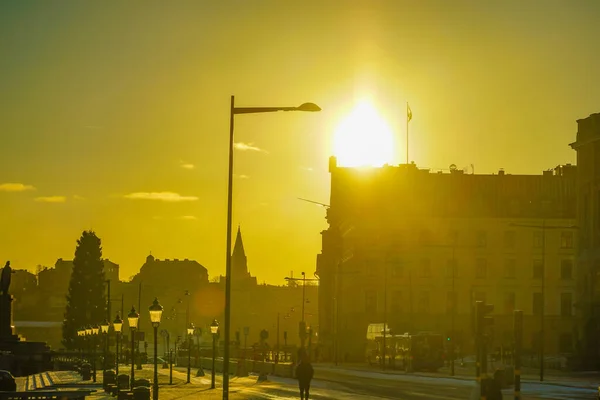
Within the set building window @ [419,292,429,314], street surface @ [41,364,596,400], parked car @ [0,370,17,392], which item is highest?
building window @ [419,292,429,314]

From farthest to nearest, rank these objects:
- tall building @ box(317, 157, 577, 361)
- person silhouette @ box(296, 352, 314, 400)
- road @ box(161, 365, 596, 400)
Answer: tall building @ box(317, 157, 577, 361), road @ box(161, 365, 596, 400), person silhouette @ box(296, 352, 314, 400)

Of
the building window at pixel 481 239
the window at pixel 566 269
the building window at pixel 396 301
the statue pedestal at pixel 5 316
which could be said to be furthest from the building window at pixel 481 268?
the statue pedestal at pixel 5 316

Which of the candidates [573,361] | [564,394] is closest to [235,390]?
[564,394]

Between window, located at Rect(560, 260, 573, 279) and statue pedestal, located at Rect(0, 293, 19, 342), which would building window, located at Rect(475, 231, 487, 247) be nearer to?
window, located at Rect(560, 260, 573, 279)

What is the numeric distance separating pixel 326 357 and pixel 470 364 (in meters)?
46.9

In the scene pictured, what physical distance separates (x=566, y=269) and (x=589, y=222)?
37.3 m

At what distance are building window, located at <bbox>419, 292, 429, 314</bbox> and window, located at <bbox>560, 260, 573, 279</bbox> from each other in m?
16.3

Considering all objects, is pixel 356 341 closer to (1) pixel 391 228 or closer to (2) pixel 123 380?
(1) pixel 391 228

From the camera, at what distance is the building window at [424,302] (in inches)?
5389

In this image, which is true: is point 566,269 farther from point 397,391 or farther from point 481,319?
point 481,319

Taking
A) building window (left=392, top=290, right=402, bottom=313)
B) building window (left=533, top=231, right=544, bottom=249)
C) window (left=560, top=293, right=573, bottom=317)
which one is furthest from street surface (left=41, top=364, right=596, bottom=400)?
building window (left=533, top=231, right=544, bottom=249)

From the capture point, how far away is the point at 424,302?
137 metres

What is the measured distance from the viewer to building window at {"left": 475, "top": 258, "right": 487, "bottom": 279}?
455 ft

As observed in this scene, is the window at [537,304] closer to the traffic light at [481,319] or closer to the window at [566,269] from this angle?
the window at [566,269]
